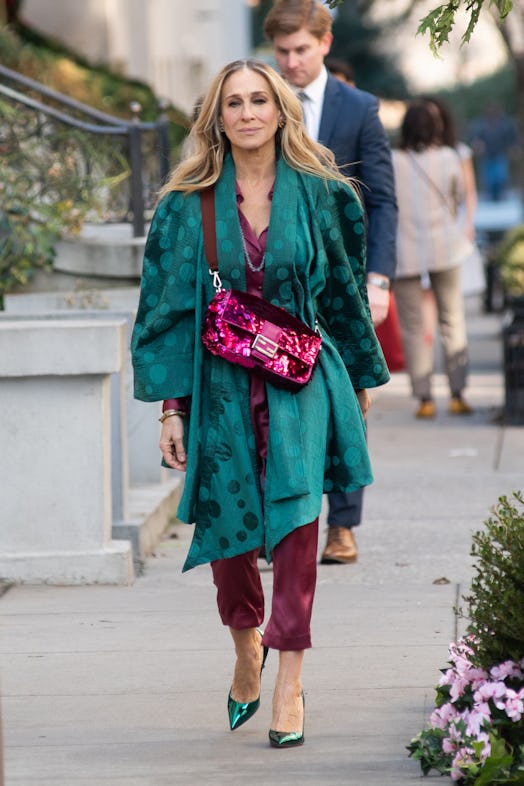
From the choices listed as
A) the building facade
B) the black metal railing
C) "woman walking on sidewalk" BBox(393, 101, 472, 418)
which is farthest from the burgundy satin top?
the building facade

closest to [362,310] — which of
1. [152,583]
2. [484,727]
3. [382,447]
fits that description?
[484,727]

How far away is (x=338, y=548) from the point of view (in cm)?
657

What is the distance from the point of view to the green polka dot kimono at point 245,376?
4230 millimetres

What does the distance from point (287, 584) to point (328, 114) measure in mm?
2737

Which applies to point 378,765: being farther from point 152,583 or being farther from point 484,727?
point 152,583

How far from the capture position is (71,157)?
9148 mm

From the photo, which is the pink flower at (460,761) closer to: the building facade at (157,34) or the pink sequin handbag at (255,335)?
the pink sequin handbag at (255,335)

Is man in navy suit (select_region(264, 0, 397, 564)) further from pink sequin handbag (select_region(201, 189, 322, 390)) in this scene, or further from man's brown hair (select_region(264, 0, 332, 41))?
pink sequin handbag (select_region(201, 189, 322, 390))

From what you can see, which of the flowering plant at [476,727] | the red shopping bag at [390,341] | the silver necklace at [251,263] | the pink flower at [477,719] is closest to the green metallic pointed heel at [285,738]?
the flowering plant at [476,727]

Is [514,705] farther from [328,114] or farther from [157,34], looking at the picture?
[157,34]

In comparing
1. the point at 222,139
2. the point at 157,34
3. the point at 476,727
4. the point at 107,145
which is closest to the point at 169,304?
the point at 222,139

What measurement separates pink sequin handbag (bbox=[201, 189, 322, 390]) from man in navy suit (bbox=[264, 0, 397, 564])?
212cm

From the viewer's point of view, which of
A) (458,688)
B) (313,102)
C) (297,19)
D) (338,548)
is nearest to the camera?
(458,688)

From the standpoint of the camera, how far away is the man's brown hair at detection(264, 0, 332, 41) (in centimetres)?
630
